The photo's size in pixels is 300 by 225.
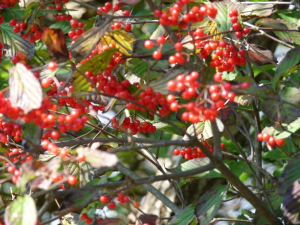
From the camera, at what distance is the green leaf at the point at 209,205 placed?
1192mm

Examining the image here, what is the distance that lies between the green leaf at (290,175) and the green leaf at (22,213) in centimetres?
72

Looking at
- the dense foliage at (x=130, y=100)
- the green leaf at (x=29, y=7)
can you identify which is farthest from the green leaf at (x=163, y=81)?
the green leaf at (x=29, y=7)

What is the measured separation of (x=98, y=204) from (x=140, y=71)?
0.46 m

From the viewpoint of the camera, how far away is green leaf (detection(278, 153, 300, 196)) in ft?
3.60

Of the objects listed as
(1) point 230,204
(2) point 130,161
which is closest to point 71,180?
(1) point 230,204

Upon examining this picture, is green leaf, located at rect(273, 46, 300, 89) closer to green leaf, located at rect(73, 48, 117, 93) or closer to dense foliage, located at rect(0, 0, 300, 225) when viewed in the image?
dense foliage, located at rect(0, 0, 300, 225)

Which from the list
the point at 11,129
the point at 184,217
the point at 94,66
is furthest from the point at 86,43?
the point at 184,217

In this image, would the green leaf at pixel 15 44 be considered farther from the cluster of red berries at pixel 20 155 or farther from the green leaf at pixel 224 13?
the green leaf at pixel 224 13

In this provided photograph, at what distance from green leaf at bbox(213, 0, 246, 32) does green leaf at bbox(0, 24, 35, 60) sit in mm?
751

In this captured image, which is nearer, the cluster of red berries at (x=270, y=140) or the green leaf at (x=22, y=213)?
the green leaf at (x=22, y=213)

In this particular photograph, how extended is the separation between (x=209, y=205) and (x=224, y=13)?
26.6 inches

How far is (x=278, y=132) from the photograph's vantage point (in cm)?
117

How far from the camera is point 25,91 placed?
0.87m

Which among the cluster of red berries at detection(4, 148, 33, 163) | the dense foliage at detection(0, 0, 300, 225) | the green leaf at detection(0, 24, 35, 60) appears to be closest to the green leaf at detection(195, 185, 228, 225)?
the dense foliage at detection(0, 0, 300, 225)
